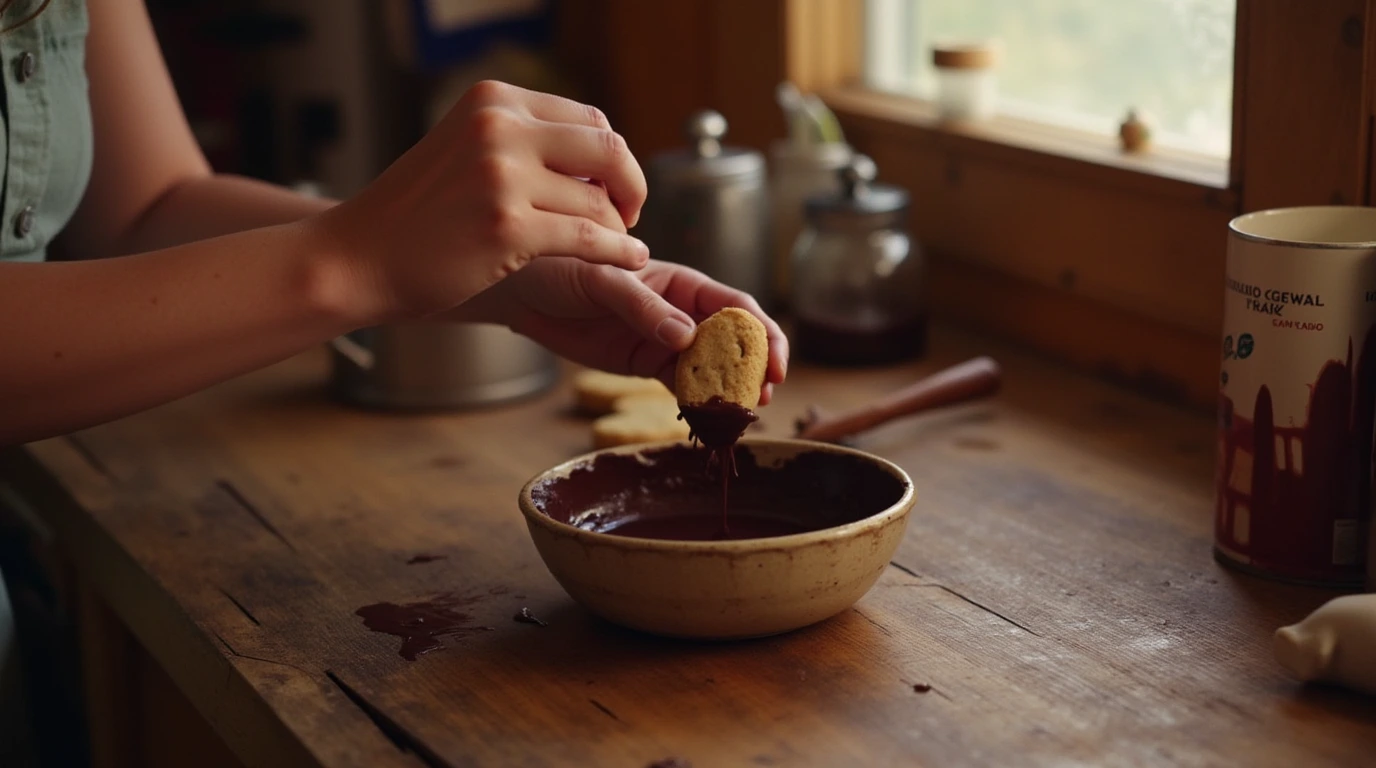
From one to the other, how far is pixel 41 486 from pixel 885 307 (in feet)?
3.19

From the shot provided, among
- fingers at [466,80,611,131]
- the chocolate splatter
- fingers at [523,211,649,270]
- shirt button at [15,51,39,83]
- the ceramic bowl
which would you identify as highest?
shirt button at [15,51,39,83]

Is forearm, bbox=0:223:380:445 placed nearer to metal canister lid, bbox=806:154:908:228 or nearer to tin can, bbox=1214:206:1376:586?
tin can, bbox=1214:206:1376:586

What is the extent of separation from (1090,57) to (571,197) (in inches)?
38.4

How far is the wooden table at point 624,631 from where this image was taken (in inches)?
35.7

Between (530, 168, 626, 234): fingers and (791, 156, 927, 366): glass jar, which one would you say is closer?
(530, 168, 626, 234): fingers

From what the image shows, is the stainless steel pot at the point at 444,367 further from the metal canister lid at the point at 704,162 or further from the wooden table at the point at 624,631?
the metal canister lid at the point at 704,162

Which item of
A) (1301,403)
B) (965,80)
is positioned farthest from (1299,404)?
(965,80)

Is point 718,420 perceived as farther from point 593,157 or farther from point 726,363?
point 593,157

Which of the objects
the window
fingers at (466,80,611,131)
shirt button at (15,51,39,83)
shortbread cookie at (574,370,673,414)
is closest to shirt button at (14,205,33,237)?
shirt button at (15,51,39,83)

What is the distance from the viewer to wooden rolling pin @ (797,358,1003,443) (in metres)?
1.48

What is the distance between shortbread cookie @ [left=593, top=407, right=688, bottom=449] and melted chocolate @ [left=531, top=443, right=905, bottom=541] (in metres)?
0.24

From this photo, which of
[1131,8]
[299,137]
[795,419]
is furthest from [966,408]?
[299,137]

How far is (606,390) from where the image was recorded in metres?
1.61

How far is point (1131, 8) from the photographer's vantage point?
1684mm
